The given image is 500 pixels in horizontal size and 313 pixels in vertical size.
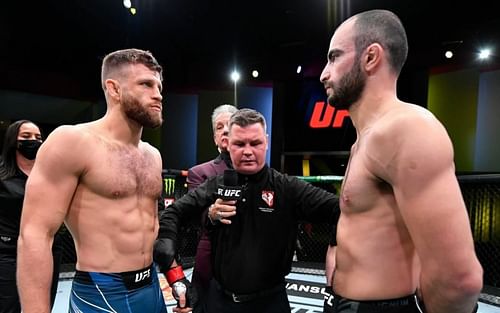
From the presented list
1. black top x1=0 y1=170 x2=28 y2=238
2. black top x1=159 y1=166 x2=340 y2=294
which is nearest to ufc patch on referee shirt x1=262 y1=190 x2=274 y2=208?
black top x1=159 y1=166 x2=340 y2=294

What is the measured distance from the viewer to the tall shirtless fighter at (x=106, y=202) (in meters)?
1.22

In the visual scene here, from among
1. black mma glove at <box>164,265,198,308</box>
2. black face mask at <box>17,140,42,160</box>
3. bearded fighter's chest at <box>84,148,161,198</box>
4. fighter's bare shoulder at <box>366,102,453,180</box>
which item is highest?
fighter's bare shoulder at <box>366,102,453,180</box>

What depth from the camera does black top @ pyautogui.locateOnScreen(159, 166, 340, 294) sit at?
154cm

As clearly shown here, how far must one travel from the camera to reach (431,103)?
6543 millimetres

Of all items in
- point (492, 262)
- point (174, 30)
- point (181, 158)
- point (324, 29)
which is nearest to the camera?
point (492, 262)

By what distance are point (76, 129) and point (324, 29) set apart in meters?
6.46

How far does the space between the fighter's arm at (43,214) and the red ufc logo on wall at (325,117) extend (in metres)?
6.76

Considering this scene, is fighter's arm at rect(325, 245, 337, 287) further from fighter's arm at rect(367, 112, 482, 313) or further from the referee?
fighter's arm at rect(367, 112, 482, 313)

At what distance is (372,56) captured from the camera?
1.06m

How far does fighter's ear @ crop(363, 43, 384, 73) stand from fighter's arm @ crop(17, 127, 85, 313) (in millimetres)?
1034

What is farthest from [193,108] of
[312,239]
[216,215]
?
[216,215]

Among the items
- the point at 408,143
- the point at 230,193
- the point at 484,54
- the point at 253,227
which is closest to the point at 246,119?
the point at 230,193

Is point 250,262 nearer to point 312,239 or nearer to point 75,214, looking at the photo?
point 75,214

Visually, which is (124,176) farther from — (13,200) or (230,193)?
(13,200)
